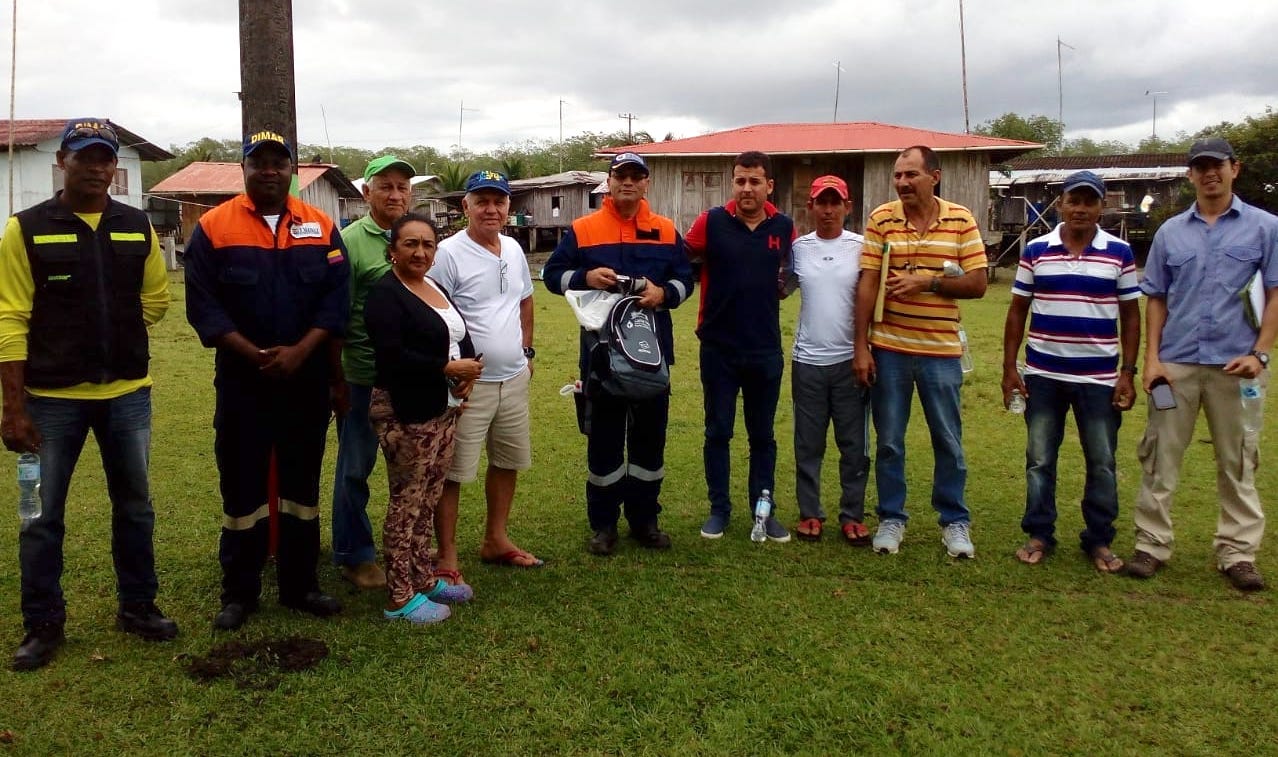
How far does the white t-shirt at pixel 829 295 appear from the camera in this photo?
A: 16.4ft

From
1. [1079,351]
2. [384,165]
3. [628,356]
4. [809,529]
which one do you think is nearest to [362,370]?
[384,165]

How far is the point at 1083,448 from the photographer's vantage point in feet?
15.8

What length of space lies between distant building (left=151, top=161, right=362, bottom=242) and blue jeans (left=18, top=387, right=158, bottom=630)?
96.1 feet

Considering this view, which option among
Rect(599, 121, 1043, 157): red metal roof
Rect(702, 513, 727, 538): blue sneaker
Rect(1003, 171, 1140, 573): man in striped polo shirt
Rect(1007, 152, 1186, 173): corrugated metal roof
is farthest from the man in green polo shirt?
Rect(1007, 152, 1186, 173): corrugated metal roof

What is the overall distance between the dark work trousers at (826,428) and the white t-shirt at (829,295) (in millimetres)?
82

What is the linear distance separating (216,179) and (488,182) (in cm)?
3290

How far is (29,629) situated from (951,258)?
14.3 ft

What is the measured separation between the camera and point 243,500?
3.95 m

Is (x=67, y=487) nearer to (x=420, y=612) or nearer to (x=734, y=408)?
(x=420, y=612)

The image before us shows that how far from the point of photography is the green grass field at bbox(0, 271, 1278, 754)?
3.20 m

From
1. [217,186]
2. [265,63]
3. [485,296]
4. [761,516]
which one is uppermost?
[217,186]

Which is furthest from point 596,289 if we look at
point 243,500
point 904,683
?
point 904,683

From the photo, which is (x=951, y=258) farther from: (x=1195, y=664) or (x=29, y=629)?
(x=29, y=629)

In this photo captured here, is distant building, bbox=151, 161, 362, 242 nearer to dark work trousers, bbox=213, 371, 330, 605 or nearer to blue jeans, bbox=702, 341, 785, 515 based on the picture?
blue jeans, bbox=702, 341, 785, 515
